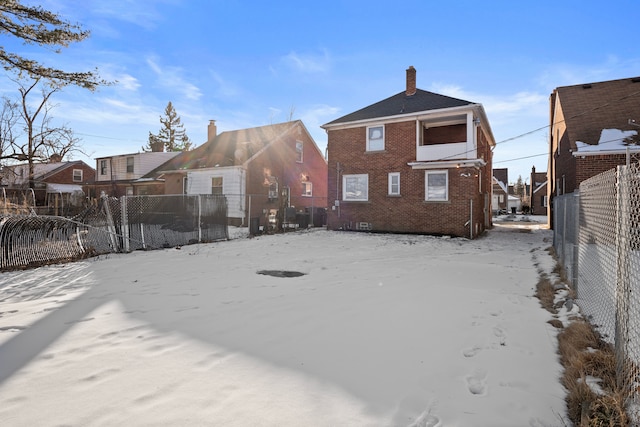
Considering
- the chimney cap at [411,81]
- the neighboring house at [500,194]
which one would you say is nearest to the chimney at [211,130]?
the chimney cap at [411,81]

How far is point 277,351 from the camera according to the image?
142 inches

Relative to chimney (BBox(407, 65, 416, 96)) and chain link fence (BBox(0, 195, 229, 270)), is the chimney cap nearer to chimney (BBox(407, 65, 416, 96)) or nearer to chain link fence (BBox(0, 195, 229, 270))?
chimney (BBox(407, 65, 416, 96))

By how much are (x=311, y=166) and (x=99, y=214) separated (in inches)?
735

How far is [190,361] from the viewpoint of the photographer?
3354 mm

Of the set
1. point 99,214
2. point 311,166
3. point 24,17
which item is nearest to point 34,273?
point 99,214

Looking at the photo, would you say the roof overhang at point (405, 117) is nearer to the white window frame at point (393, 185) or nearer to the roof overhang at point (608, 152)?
the white window frame at point (393, 185)

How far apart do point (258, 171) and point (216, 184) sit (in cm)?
310

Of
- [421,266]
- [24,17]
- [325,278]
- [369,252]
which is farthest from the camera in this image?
[369,252]

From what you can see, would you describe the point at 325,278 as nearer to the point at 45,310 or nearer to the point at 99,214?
the point at 45,310

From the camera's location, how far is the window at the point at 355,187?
59.2 feet

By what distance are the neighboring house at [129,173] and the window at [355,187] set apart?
17.7 metres

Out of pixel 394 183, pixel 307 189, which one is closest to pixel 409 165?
pixel 394 183

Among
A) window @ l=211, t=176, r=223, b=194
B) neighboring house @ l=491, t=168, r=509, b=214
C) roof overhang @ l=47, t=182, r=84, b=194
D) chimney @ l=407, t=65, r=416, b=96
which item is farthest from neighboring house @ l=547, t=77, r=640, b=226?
roof overhang @ l=47, t=182, r=84, b=194

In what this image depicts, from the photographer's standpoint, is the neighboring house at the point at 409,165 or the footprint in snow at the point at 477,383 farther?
the neighboring house at the point at 409,165
